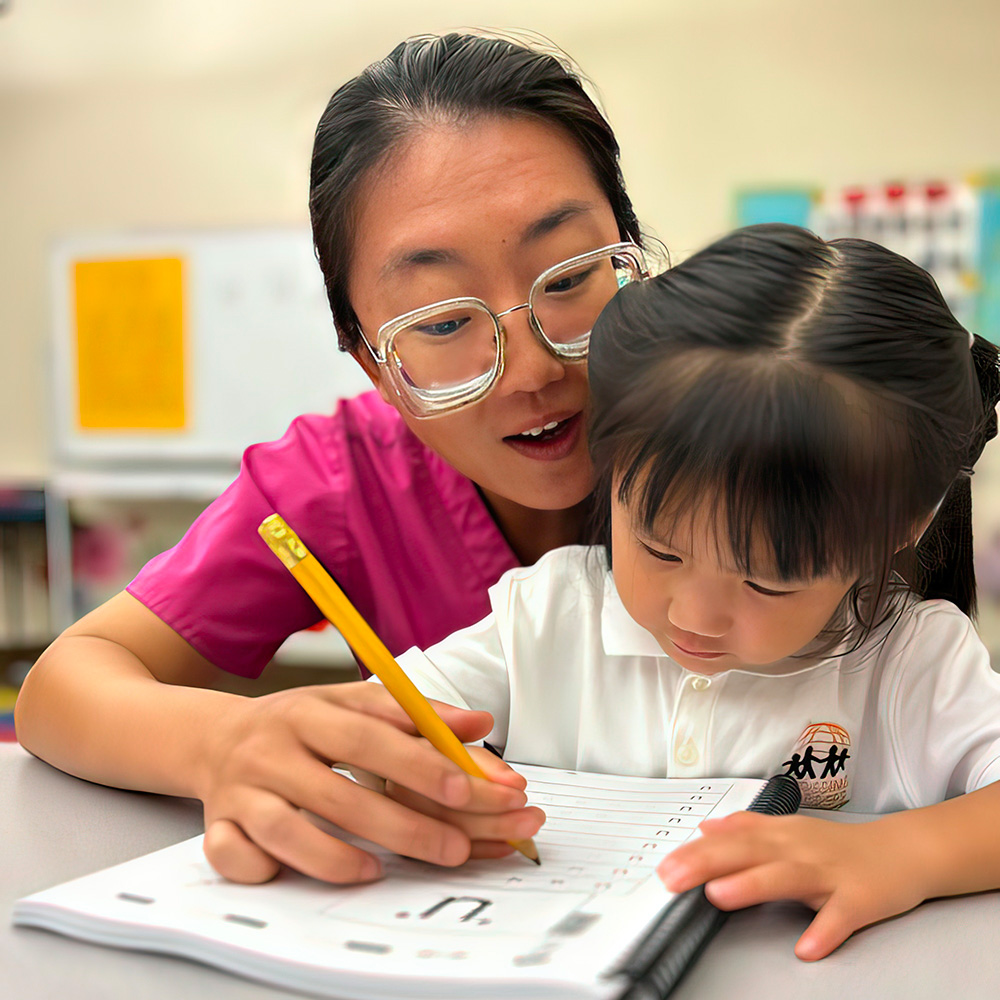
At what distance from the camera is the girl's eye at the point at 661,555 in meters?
0.61

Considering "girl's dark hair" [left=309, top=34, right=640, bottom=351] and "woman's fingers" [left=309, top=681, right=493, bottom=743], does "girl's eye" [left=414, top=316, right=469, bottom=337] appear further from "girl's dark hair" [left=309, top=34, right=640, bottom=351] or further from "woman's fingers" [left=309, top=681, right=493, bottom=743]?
"woman's fingers" [left=309, top=681, right=493, bottom=743]

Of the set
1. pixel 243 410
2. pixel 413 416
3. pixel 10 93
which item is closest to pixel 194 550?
pixel 413 416

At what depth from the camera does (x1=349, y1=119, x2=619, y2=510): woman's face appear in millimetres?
753

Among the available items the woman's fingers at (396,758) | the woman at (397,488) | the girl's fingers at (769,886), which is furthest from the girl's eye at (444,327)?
the girl's fingers at (769,886)

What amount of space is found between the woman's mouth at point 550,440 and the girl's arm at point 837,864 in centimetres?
36

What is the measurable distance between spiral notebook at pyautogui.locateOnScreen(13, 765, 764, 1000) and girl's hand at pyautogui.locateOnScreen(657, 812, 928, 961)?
0.03 m

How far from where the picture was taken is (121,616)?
0.87m

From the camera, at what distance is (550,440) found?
810 millimetres

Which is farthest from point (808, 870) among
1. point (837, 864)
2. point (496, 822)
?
point (496, 822)

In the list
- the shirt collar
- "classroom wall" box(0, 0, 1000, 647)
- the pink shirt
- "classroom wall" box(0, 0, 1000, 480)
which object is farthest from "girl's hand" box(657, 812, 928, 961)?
"classroom wall" box(0, 0, 1000, 480)

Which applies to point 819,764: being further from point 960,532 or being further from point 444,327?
point 444,327

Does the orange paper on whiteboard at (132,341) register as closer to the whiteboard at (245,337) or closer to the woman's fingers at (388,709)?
the whiteboard at (245,337)

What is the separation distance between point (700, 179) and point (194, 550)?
7.51ft

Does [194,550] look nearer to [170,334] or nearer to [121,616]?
[121,616]
